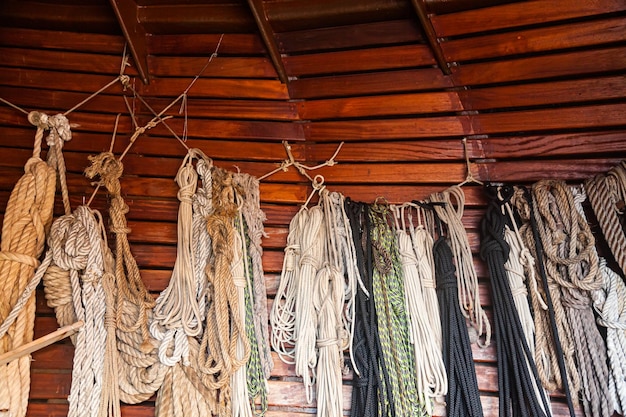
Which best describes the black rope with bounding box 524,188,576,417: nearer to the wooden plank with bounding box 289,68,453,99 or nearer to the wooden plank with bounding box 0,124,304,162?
the wooden plank with bounding box 289,68,453,99

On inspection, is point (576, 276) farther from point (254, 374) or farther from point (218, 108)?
point (218, 108)

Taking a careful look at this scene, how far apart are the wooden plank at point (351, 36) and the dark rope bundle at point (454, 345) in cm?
98

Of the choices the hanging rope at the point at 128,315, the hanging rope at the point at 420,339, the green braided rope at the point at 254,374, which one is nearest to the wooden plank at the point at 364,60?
the hanging rope at the point at 420,339

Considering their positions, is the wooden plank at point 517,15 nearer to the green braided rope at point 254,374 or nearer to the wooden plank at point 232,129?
the wooden plank at point 232,129

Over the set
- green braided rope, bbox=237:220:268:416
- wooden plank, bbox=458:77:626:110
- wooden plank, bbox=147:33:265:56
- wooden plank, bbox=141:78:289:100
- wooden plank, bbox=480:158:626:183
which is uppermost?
wooden plank, bbox=147:33:265:56

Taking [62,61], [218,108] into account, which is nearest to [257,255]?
[218,108]

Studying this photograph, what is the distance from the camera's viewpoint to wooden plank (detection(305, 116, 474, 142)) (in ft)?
8.02

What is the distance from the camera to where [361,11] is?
2412 mm

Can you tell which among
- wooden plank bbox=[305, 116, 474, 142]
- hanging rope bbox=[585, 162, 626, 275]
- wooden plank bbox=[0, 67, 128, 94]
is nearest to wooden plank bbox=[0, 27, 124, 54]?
wooden plank bbox=[0, 67, 128, 94]

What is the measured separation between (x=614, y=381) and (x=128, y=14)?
266cm

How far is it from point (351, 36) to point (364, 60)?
5.3 inches

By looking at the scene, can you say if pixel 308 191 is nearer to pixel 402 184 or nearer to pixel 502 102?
pixel 402 184

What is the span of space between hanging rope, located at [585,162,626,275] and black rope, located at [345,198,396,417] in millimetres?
974

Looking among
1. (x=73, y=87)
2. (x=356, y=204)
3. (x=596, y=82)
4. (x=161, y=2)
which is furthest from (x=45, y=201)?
(x=596, y=82)
